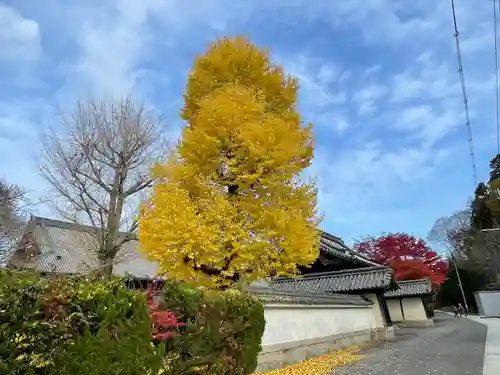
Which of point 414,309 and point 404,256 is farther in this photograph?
point 404,256

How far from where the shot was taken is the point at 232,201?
12305mm

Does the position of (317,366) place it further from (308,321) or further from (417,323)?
(417,323)

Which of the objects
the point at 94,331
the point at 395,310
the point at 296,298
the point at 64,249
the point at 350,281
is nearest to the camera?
the point at 94,331

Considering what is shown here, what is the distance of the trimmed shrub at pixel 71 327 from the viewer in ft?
13.3

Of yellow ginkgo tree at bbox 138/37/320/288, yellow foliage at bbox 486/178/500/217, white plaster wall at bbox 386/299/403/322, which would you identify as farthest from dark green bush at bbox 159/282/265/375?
yellow foliage at bbox 486/178/500/217

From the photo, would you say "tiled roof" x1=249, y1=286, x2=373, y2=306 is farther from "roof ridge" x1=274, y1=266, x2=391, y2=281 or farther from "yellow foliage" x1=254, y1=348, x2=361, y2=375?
"roof ridge" x1=274, y1=266, x2=391, y2=281

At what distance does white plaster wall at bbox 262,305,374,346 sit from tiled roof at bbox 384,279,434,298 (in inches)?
580

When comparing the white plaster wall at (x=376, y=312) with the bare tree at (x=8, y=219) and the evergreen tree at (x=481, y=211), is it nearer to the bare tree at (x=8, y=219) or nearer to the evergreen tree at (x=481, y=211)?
the bare tree at (x=8, y=219)

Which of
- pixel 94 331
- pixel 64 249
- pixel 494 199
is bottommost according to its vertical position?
pixel 94 331

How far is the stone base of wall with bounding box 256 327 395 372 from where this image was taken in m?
10.4

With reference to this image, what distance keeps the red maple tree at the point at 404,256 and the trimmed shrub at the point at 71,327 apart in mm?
33410

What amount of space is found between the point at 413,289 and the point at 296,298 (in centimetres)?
2306

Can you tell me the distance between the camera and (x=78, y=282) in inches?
192

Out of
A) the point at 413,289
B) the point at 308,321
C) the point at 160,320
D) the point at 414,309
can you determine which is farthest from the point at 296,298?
the point at 414,309
